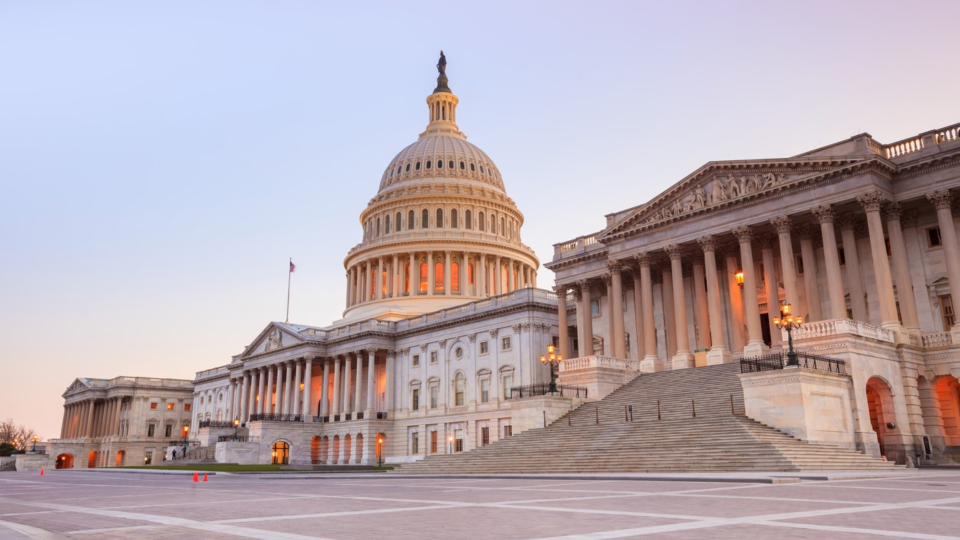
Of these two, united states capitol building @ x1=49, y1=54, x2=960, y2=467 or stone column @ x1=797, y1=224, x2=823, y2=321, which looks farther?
stone column @ x1=797, y1=224, x2=823, y2=321

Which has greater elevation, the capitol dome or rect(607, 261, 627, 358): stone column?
the capitol dome

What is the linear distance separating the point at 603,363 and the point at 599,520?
3891 centimetres

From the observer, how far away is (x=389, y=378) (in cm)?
8831

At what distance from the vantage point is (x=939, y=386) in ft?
139

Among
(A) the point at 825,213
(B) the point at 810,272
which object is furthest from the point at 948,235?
(B) the point at 810,272

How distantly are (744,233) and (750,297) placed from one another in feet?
13.5

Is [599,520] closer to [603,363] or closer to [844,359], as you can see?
[844,359]

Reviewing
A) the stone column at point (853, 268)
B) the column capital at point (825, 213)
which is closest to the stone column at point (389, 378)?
the stone column at point (853, 268)

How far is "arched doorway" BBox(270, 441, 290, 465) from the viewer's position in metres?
86.8

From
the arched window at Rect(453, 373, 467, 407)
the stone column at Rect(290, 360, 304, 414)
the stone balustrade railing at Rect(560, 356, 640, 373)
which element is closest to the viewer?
the stone balustrade railing at Rect(560, 356, 640, 373)

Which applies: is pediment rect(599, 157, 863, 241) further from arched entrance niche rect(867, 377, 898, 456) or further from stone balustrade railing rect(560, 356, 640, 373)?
arched entrance niche rect(867, 377, 898, 456)

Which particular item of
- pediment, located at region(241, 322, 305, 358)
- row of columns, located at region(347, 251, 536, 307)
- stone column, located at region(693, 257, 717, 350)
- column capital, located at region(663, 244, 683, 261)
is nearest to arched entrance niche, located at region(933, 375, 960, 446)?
stone column, located at region(693, 257, 717, 350)

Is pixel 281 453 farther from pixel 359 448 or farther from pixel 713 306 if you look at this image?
pixel 713 306

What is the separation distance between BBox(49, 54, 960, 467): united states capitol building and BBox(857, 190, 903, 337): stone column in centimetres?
12
